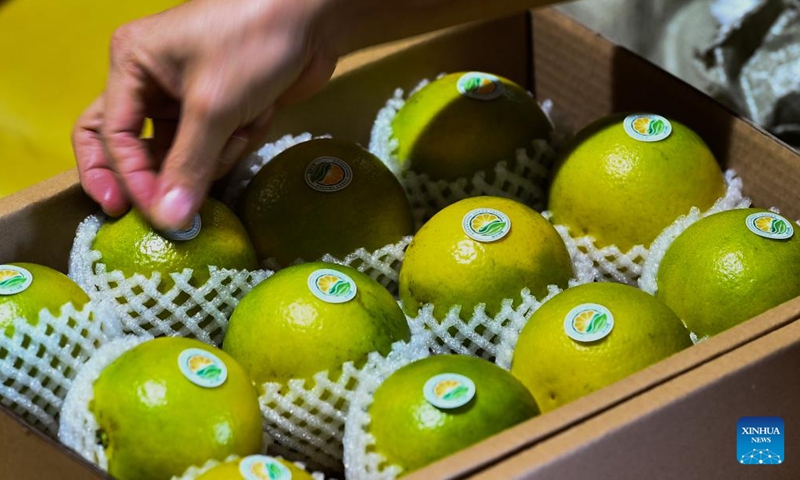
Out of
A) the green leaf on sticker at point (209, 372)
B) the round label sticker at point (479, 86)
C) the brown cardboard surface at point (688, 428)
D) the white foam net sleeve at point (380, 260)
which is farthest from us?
the round label sticker at point (479, 86)

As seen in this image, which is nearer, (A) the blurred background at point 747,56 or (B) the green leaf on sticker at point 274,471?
(B) the green leaf on sticker at point 274,471

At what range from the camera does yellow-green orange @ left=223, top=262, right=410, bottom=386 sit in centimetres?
90

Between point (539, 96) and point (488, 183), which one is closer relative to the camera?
point (488, 183)

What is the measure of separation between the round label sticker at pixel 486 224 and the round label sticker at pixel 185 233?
27 cm

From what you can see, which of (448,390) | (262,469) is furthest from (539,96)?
(262,469)

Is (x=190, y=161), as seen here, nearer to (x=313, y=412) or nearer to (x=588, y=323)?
(x=313, y=412)

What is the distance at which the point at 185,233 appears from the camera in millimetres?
996

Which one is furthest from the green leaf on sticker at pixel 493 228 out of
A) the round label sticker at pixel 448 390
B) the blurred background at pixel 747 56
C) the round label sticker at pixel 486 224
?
the blurred background at pixel 747 56

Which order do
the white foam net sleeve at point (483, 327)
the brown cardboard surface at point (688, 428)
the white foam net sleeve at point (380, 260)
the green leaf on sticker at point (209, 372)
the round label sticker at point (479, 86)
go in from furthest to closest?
1. the round label sticker at point (479, 86)
2. the white foam net sleeve at point (380, 260)
3. the white foam net sleeve at point (483, 327)
4. the green leaf on sticker at point (209, 372)
5. the brown cardboard surface at point (688, 428)

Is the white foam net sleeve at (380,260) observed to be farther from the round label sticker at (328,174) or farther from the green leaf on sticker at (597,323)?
the green leaf on sticker at (597,323)

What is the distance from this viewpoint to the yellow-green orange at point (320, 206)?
1.06 meters

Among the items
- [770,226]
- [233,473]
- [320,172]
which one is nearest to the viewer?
[233,473]

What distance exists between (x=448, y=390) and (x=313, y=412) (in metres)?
0.16

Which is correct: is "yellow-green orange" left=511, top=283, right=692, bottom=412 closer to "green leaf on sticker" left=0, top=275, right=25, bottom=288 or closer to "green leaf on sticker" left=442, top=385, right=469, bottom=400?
"green leaf on sticker" left=442, top=385, right=469, bottom=400
